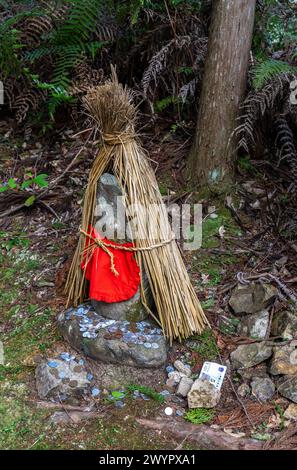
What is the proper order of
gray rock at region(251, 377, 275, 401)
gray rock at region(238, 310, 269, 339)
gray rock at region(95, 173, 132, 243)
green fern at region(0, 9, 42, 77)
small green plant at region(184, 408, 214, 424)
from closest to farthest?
small green plant at region(184, 408, 214, 424)
gray rock at region(251, 377, 275, 401)
gray rock at region(95, 173, 132, 243)
gray rock at region(238, 310, 269, 339)
green fern at region(0, 9, 42, 77)

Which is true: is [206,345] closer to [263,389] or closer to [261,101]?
[263,389]

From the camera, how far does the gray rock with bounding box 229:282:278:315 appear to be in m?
2.52

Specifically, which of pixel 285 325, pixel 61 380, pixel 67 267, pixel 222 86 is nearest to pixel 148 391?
pixel 61 380

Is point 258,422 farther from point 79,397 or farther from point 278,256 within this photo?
point 278,256

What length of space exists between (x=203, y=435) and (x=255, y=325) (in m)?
0.63

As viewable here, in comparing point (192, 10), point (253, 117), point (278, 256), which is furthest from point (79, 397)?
point (192, 10)

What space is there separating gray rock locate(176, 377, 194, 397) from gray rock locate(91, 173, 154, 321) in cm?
38

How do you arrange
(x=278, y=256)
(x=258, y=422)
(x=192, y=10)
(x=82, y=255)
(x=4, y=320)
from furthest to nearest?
(x=192, y=10)
(x=278, y=256)
(x=4, y=320)
(x=82, y=255)
(x=258, y=422)

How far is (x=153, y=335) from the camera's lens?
2.37 meters

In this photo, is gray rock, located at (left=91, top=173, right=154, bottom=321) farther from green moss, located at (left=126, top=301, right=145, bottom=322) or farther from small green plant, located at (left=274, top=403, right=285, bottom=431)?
small green plant, located at (left=274, top=403, right=285, bottom=431)

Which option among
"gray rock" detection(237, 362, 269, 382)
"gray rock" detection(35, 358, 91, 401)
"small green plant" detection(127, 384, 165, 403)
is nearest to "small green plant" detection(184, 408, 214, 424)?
"small green plant" detection(127, 384, 165, 403)

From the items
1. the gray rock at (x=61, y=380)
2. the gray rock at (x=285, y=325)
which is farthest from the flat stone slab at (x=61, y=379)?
the gray rock at (x=285, y=325)

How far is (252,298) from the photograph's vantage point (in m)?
2.55

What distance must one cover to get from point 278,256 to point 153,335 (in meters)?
0.87
